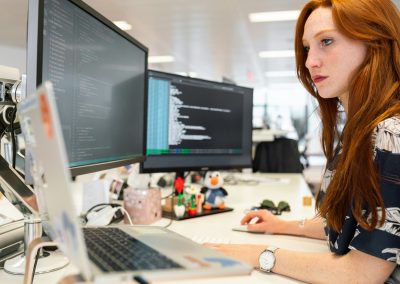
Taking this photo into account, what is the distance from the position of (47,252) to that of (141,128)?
1.69 feet

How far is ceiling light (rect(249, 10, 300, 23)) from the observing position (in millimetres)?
4266

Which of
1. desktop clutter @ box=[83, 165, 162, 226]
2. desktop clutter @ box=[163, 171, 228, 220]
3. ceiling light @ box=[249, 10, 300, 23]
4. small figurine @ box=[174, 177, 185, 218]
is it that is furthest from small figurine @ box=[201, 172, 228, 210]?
ceiling light @ box=[249, 10, 300, 23]

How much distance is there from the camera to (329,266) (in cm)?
68

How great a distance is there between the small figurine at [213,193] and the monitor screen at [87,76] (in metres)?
0.35

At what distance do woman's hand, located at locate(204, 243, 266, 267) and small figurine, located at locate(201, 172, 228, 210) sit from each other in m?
0.52

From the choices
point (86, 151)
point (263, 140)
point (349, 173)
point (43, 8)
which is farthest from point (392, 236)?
point (263, 140)

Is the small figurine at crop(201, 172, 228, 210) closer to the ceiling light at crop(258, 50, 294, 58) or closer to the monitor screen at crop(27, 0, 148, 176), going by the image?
the monitor screen at crop(27, 0, 148, 176)

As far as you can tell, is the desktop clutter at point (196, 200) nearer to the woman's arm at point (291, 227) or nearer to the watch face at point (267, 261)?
the woman's arm at point (291, 227)

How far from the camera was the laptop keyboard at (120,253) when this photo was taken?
1.23 ft

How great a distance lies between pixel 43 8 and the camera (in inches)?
24.3

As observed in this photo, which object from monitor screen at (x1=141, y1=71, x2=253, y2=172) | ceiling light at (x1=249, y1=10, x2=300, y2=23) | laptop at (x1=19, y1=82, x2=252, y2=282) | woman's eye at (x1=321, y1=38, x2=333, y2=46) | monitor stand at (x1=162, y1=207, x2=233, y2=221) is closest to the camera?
laptop at (x1=19, y1=82, x2=252, y2=282)

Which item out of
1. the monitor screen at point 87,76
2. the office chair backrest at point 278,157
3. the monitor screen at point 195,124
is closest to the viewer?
the monitor screen at point 87,76

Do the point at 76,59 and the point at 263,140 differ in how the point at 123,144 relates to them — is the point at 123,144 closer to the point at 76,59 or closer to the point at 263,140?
the point at 76,59

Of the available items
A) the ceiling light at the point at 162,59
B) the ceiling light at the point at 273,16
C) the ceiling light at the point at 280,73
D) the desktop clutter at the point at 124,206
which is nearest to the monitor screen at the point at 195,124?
the desktop clutter at the point at 124,206
